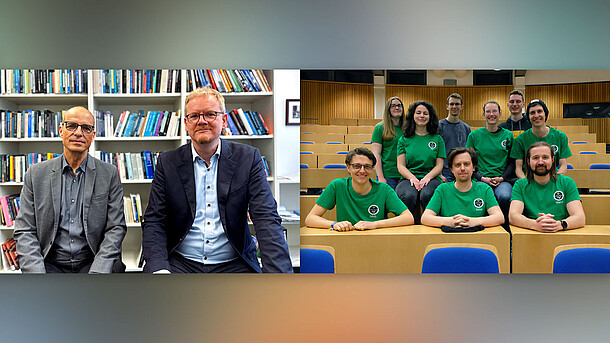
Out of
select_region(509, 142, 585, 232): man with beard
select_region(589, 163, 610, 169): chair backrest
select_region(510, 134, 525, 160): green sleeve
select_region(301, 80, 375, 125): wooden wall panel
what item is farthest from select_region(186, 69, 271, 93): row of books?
select_region(589, 163, 610, 169): chair backrest

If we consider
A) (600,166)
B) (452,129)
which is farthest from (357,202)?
(600,166)

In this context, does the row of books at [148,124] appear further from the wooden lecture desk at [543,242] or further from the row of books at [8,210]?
the wooden lecture desk at [543,242]

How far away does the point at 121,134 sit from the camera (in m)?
3.39

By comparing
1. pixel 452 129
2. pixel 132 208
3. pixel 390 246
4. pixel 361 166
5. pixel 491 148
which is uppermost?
pixel 452 129

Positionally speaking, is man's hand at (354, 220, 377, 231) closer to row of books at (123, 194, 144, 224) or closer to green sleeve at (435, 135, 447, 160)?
green sleeve at (435, 135, 447, 160)

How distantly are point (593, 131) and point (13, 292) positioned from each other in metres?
3.32

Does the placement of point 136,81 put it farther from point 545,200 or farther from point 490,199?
point 545,200

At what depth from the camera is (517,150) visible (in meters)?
3.49

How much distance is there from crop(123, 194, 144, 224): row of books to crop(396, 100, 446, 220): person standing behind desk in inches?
56.0

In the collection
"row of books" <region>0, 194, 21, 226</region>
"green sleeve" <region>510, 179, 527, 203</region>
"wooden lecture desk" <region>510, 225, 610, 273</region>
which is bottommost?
"wooden lecture desk" <region>510, 225, 610, 273</region>

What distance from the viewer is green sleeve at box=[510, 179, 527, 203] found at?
344cm

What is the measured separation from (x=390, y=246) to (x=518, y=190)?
77cm
